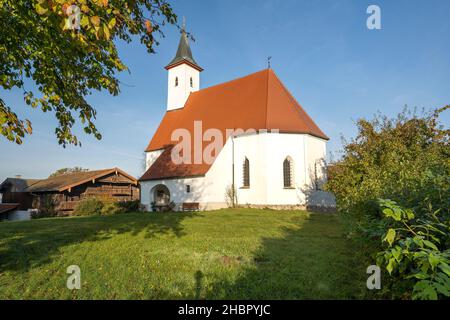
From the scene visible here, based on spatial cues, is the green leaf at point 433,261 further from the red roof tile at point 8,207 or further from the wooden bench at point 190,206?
the red roof tile at point 8,207

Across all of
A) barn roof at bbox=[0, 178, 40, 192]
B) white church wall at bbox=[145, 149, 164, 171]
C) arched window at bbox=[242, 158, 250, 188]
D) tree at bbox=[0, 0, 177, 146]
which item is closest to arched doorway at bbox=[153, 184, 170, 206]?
white church wall at bbox=[145, 149, 164, 171]

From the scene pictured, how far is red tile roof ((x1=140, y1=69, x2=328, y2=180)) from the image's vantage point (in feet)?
66.8

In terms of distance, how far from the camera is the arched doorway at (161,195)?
78.6 feet

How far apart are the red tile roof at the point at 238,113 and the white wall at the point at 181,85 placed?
199cm

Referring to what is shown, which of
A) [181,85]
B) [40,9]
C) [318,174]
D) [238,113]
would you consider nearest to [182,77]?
[181,85]

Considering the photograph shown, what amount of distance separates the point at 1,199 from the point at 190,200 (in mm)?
30293

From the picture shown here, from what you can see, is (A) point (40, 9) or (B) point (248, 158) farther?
(B) point (248, 158)

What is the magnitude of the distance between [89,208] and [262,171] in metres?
14.9

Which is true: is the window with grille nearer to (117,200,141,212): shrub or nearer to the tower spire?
(117,200,141,212): shrub

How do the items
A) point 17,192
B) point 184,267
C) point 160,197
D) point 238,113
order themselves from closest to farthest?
1. point 184,267
2. point 238,113
3. point 160,197
4. point 17,192

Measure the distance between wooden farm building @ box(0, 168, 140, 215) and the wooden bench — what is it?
29.6 feet

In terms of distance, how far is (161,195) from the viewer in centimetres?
2488

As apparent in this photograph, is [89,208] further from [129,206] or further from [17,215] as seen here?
[17,215]

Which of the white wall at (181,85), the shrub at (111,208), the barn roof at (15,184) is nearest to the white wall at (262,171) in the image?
the shrub at (111,208)
